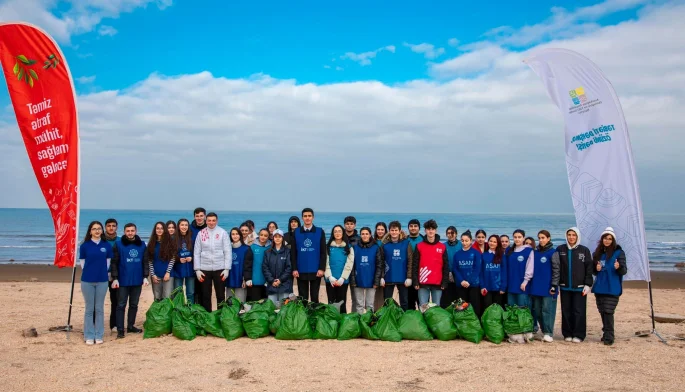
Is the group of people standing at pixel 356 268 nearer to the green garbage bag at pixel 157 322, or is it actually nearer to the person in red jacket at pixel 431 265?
the person in red jacket at pixel 431 265

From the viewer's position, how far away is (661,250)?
27.0 metres

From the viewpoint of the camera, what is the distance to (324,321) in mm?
6852

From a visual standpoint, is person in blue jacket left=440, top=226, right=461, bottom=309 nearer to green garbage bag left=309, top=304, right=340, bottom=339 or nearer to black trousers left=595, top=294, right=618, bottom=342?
green garbage bag left=309, top=304, right=340, bottom=339

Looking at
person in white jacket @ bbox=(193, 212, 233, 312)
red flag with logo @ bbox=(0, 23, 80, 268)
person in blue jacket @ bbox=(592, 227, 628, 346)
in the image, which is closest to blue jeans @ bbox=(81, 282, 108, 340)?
red flag with logo @ bbox=(0, 23, 80, 268)

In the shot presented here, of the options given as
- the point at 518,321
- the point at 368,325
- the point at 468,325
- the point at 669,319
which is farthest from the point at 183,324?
the point at 669,319

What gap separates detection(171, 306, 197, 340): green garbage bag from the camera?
673 cm

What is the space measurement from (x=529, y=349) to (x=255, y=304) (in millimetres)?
3668

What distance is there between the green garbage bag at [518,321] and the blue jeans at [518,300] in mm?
218

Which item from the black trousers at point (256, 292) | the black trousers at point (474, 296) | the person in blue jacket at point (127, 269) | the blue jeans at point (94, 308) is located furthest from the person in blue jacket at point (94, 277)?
the black trousers at point (474, 296)

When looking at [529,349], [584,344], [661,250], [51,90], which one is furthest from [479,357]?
[661,250]

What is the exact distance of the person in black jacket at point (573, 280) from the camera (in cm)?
676

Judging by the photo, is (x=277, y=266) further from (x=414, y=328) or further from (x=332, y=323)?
(x=414, y=328)

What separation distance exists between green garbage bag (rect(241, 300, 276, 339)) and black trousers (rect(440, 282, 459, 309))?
2.67 meters

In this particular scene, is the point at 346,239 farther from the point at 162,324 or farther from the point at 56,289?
the point at 56,289
